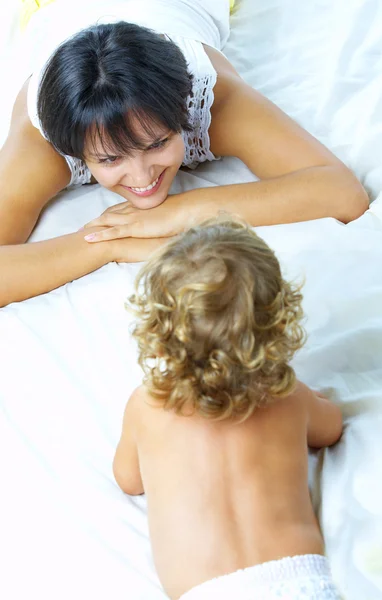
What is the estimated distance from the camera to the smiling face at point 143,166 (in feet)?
4.38

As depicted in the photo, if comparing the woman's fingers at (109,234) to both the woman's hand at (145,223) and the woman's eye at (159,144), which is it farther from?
the woman's eye at (159,144)

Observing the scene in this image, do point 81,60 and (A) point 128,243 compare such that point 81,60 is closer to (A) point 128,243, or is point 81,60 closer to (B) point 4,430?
(A) point 128,243

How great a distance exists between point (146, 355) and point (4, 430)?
0.36 meters

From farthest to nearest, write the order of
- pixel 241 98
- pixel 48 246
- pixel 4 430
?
pixel 241 98 → pixel 48 246 → pixel 4 430

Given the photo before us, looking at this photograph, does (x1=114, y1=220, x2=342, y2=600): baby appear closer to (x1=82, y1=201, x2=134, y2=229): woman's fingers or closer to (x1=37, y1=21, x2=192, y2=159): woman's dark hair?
(x1=37, y1=21, x2=192, y2=159): woman's dark hair

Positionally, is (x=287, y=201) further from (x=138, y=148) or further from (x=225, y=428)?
(x=225, y=428)

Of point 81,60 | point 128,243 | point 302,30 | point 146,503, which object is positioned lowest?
point 146,503

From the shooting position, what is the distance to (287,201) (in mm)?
1456

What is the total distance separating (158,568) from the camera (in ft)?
3.08

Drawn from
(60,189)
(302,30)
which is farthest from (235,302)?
(302,30)

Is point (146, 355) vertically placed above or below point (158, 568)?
above

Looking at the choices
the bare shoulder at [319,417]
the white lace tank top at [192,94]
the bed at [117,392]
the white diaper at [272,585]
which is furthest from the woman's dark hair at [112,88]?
the white diaper at [272,585]

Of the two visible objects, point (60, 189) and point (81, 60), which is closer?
point (81, 60)

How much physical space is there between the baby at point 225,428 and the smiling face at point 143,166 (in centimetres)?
47
